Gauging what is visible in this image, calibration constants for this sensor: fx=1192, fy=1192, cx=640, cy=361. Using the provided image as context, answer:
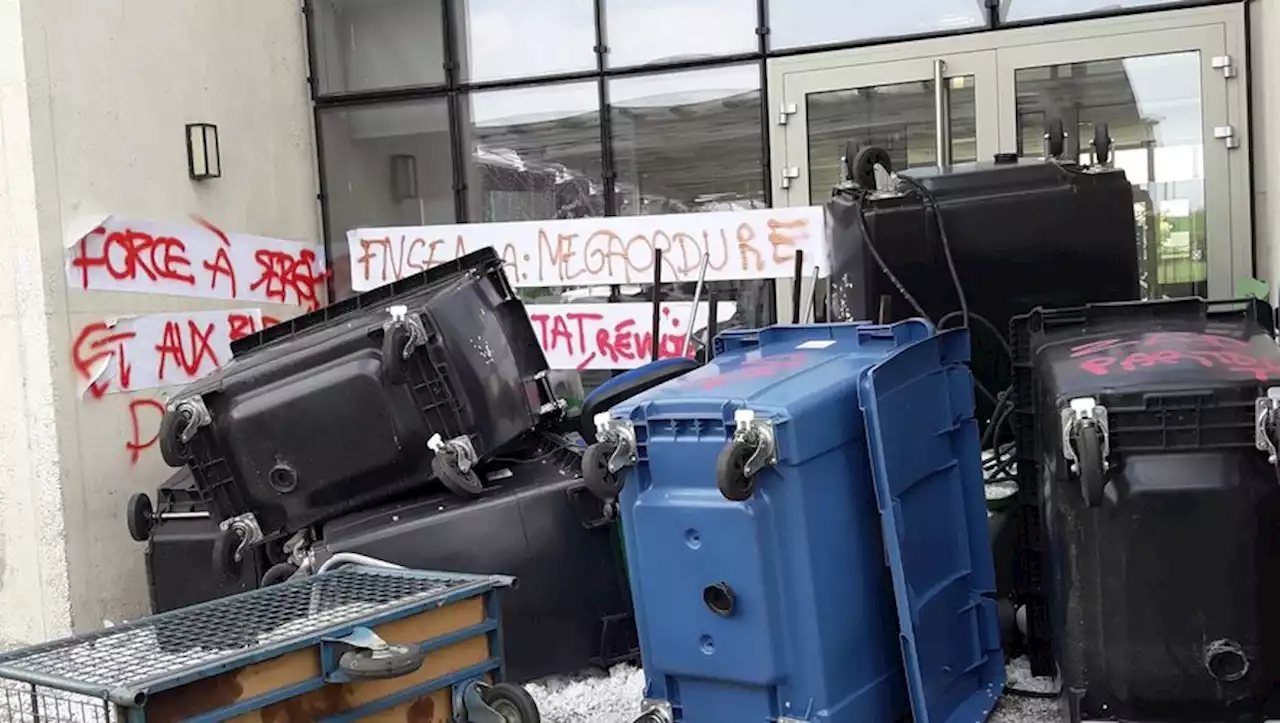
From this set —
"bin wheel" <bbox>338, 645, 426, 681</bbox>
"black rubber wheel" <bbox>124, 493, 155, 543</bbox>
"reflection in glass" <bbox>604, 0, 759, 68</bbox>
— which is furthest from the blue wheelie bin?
"reflection in glass" <bbox>604, 0, 759, 68</bbox>

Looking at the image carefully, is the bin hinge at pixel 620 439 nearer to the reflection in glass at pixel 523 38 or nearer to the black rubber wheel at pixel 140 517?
the black rubber wheel at pixel 140 517

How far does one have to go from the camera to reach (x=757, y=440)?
3.01 meters

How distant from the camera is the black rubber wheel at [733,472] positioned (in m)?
2.96

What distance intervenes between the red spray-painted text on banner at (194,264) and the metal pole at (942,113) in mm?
3719

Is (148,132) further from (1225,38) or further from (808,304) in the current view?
(1225,38)

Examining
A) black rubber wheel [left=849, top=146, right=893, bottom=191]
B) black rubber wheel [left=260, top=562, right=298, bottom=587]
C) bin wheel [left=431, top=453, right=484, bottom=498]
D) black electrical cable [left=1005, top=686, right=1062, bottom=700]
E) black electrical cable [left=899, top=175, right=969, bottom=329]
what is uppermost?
black rubber wheel [left=849, top=146, right=893, bottom=191]

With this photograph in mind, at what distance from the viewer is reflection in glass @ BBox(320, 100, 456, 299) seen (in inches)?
282

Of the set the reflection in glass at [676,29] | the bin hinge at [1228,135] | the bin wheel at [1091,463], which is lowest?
the bin wheel at [1091,463]

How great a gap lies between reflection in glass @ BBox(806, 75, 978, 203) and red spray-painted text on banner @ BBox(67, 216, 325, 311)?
10.0 feet

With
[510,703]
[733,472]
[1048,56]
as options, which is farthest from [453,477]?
[1048,56]

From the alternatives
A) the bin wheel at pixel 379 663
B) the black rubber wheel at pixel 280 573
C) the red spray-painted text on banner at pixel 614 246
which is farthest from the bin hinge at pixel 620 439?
the red spray-painted text on banner at pixel 614 246

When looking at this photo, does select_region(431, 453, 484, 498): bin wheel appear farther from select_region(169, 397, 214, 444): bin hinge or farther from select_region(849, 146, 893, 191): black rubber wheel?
select_region(849, 146, 893, 191): black rubber wheel

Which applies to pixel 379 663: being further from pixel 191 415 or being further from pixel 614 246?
pixel 614 246

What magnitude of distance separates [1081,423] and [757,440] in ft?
2.65
